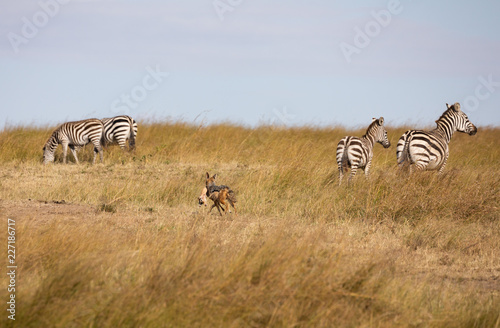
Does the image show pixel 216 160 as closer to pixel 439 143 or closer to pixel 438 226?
→ pixel 439 143

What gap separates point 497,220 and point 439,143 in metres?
3.13

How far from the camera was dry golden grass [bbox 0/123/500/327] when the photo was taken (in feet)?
15.3

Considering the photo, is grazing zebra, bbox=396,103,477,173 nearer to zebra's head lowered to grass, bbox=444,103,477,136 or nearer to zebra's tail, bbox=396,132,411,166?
zebra's tail, bbox=396,132,411,166

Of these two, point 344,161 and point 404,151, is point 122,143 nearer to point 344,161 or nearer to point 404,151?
point 344,161

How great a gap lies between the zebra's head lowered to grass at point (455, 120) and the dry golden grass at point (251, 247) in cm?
146

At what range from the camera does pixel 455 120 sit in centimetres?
1383

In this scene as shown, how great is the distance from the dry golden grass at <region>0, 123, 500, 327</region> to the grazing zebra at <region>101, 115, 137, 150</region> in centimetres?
210

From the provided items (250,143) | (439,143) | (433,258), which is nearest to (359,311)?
(433,258)

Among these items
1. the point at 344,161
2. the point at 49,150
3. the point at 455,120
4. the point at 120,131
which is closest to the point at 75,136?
the point at 49,150

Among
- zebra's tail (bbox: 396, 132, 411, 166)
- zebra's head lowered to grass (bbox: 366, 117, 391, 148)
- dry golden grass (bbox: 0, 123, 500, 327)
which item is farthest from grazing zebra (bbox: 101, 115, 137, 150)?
zebra's tail (bbox: 396, 132, 411, 166)

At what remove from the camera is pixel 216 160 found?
15898mm

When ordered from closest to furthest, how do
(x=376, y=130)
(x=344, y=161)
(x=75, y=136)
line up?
(x=344, y=161) → (x=376, y=130) → (x=75, y=136)

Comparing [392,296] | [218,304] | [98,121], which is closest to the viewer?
[218,304]

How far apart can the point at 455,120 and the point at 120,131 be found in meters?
9.55
